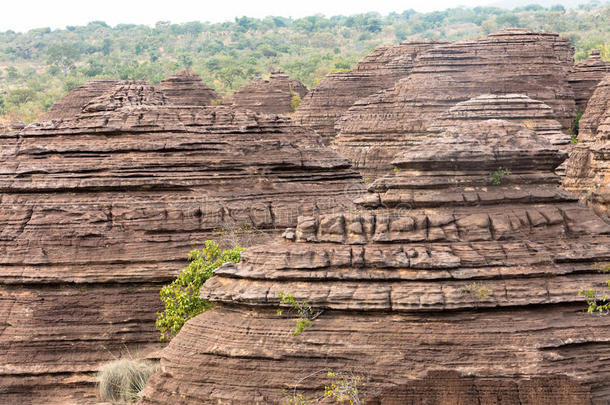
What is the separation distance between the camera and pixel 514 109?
30641 millimetres

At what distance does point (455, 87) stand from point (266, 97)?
19.7 metres

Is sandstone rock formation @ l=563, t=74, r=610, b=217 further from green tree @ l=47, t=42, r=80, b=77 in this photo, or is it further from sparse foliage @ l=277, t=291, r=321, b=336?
green tree @ l=47, t=42, r=80, b=77

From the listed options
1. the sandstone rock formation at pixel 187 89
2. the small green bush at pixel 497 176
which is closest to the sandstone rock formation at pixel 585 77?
the sandstone rock formation at pixel 187 89

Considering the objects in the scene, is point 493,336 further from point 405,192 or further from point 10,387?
point 10,387

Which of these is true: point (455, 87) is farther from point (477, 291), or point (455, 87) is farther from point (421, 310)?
point (421, 310)

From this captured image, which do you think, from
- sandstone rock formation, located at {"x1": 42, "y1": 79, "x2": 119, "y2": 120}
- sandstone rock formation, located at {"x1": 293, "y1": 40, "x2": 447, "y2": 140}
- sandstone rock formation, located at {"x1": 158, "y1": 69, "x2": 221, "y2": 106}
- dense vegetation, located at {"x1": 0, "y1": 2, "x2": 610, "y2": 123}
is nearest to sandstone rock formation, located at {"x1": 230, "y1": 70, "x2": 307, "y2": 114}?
A: sandstone rock formation, located at {"x1": 158, "y1": 69, "x2": 221, "y2": 106}

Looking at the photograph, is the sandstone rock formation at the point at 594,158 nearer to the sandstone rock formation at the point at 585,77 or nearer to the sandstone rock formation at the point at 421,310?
the sandstone rock formation at the point at 585,77

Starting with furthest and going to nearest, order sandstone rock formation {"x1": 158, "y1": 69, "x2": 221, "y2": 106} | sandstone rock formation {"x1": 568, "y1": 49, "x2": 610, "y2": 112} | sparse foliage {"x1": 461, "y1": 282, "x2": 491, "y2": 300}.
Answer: sandstone rock formation {"x1": 158, "y1": 69, "x2": 221, "y2": 106} → sandstone rock formation {"x1": 568, "y1": 49, "x2": 610, "y2": 112} → sparse foliage {"x1": 461, "y1": 282, "x2": 491, "y2": 300}

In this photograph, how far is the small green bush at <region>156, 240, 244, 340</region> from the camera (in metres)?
16.2

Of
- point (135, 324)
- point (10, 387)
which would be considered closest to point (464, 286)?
point (135, 324)

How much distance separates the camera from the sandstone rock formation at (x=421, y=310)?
12117mm

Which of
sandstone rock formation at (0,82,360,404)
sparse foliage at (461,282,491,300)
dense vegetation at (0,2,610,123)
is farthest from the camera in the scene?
dense vegetation at (0,2,610,123)

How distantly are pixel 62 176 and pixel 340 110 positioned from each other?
99.8ft

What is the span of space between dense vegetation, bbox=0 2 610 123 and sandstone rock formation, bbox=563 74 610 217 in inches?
1313
